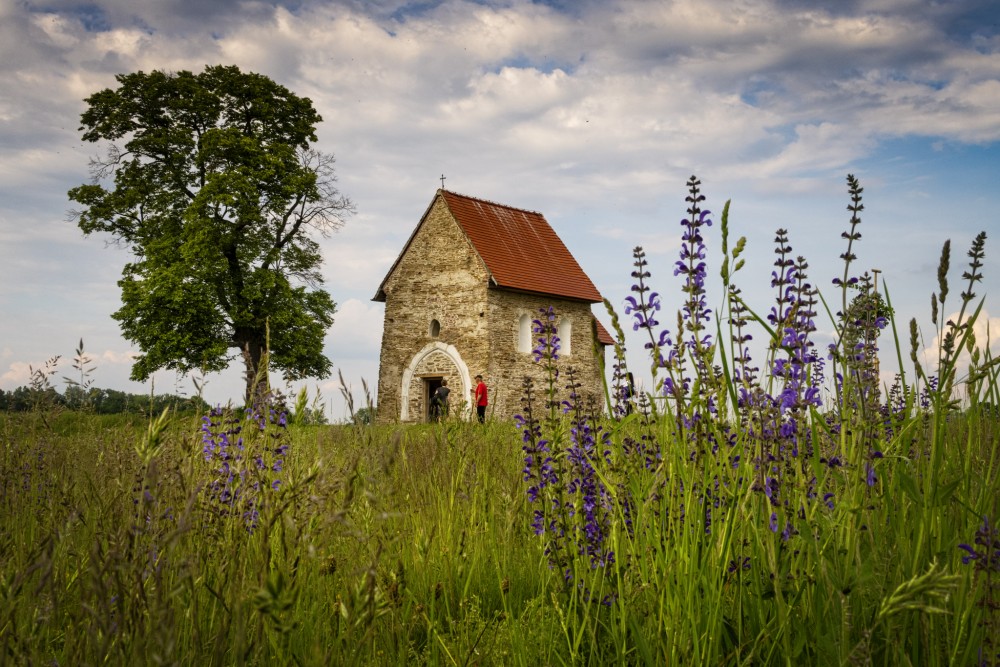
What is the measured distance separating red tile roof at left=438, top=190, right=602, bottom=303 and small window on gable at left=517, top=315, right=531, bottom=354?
118 cm

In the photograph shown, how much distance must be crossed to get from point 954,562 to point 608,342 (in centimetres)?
2616

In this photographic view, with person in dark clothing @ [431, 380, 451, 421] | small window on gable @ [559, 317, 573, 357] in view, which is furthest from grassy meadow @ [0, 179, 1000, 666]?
small window on gable @ [559, 317, 573, 357]

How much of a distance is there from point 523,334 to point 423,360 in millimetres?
3798

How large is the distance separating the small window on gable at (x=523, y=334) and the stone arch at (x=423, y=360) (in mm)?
2322

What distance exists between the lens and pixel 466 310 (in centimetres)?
2528

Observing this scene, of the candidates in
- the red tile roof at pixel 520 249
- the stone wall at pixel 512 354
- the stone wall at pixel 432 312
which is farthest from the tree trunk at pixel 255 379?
the red tile roof at pixel 520 249

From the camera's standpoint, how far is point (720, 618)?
240 centimetres

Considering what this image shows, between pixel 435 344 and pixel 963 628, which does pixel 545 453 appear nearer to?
pixel 963 628

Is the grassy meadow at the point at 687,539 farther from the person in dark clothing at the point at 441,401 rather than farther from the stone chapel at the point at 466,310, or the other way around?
the stone chapel at the point at 466,310

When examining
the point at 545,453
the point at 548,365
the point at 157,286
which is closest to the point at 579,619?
the point at 545,453

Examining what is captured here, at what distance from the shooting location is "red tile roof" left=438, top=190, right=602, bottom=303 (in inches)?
1024

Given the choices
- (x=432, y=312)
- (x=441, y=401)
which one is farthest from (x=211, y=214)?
(x=441, y=401)

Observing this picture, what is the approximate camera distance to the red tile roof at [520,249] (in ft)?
85.4

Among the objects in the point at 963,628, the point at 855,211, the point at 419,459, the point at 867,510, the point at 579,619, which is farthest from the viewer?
the point at 419,459
